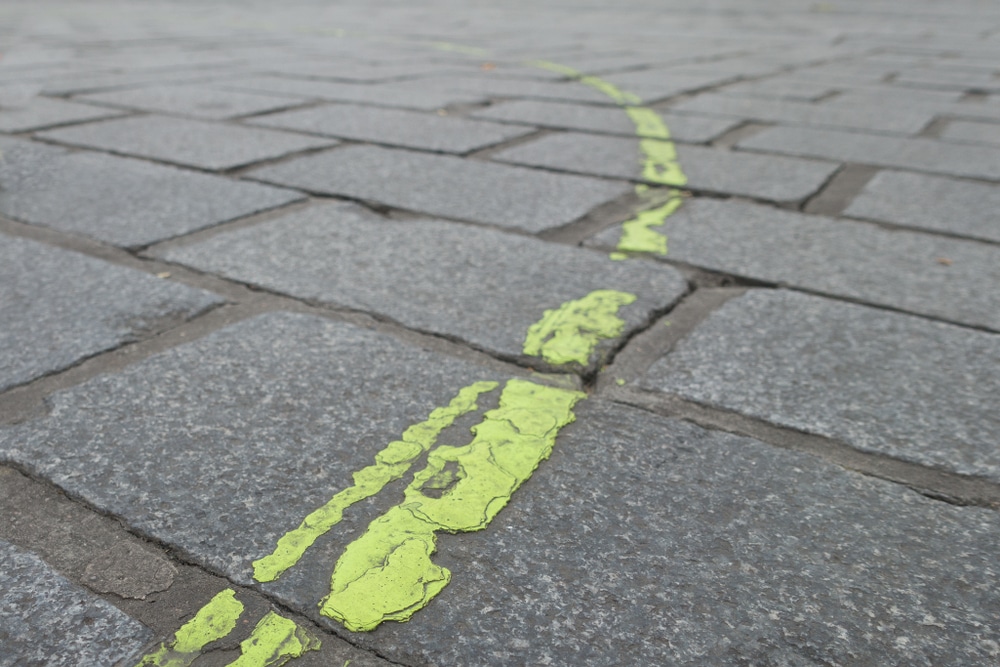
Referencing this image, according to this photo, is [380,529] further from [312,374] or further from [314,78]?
[314,78]

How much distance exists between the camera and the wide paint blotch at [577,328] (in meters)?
1.33

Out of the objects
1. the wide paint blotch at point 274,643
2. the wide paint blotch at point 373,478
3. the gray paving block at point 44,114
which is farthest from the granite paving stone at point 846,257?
the gray paving block at point 44,114

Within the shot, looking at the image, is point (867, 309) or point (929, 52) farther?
point (929, 52)

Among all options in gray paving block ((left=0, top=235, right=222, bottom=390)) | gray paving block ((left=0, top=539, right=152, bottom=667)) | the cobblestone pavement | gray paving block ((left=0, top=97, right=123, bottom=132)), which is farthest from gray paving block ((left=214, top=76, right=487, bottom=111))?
gray paving block ((left=0, top=539, right=152, bottom=667))

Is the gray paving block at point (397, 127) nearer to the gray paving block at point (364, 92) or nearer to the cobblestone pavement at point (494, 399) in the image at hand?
the cobblestone pavement at point (494, 399)

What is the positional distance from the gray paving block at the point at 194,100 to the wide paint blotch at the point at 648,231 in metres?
1.87

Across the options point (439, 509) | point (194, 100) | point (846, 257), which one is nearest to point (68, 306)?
point (439, 509)

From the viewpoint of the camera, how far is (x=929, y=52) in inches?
223

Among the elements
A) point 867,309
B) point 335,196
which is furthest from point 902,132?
point 335,196

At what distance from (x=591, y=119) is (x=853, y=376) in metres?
2.17

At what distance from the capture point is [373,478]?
3.33ft

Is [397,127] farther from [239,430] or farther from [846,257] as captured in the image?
[239,430]

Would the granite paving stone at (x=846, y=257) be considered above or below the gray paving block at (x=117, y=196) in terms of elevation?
below

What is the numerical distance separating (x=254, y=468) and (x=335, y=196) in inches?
48.9
